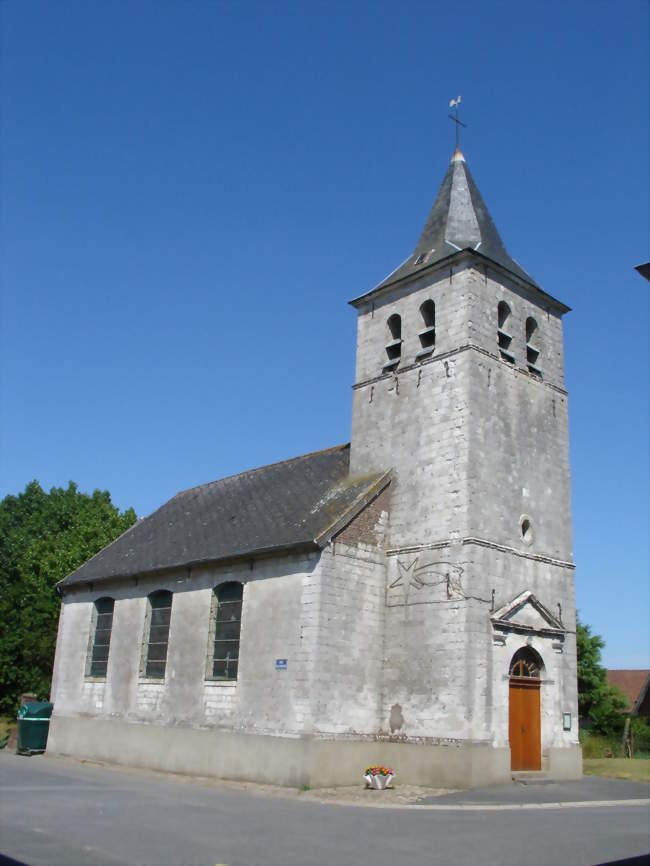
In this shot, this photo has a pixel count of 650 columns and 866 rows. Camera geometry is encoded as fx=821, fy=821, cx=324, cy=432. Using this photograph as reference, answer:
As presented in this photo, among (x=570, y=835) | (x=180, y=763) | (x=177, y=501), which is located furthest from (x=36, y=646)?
(x=570, y=835)

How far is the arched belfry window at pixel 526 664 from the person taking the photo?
18656 mm

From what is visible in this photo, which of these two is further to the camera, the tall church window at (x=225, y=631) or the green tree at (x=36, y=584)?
the green tree at (x=36, y=584)

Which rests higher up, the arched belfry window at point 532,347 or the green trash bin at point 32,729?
the arched belfry window at point 532,347

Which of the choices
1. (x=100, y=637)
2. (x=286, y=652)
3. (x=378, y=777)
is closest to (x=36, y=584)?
(x=100, y=637)

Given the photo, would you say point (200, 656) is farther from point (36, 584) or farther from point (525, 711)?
point (36, 584)

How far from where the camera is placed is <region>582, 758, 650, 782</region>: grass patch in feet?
65.1

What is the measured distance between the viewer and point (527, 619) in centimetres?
1892

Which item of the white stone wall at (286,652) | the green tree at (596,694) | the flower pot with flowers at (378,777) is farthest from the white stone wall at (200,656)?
the green tree at (596,694)

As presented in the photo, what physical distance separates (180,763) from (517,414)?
39.1ft

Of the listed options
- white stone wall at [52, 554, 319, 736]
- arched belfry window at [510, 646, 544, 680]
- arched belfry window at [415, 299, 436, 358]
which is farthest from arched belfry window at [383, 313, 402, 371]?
arched belfry window at [510, 646, 544, 680]

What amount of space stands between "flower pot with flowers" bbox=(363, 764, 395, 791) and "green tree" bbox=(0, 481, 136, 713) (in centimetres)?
2110

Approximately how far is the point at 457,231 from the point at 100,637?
16.1 meters

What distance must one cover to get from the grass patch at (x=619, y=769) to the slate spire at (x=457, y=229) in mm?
12632

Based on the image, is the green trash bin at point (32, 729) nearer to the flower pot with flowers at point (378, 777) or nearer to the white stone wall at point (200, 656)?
the white stone wall at point (200, 656)
